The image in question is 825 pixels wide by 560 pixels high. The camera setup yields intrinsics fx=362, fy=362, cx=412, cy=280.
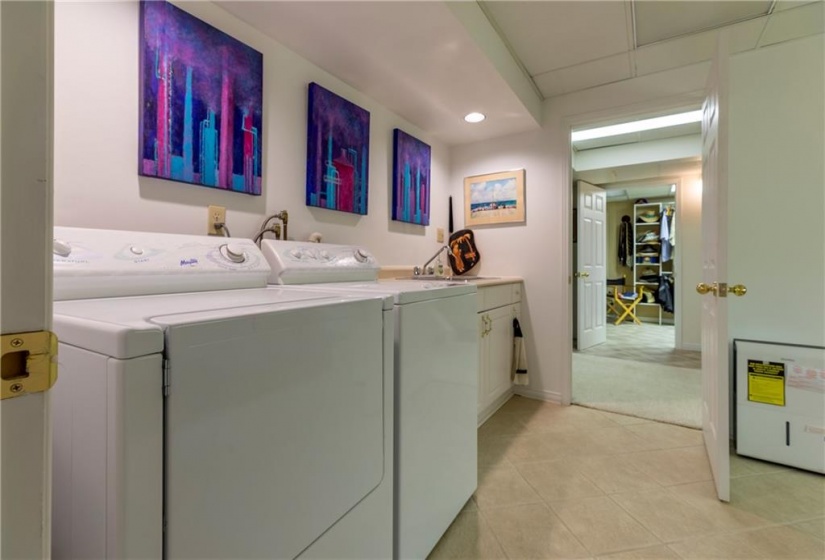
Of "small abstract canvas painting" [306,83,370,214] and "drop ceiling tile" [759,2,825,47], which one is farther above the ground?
"drop ceiling tile" [759,2,825,47]

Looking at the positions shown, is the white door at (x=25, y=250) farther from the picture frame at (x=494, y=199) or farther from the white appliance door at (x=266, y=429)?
the picture frame at (x=494, y=199)

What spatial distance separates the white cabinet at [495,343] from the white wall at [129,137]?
1028 millimetres

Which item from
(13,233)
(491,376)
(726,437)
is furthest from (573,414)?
(13,233)

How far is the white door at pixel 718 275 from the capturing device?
5.01 ft

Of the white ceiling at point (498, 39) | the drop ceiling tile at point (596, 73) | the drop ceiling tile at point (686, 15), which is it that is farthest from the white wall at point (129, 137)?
the drop ceiling tile at point (686, 15)

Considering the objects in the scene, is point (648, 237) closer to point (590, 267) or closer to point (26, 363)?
point (590, 267)

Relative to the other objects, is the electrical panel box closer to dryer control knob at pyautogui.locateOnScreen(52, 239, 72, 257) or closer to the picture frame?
the picture frame

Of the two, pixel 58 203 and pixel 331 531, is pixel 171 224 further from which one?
pixel 331 531

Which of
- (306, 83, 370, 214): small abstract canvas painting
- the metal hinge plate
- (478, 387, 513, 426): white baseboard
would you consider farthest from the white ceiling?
(478, 387, 513, 426): white baseboard

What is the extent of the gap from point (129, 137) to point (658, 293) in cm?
708

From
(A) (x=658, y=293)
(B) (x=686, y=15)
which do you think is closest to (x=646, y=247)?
(A) (x=658, y=293)

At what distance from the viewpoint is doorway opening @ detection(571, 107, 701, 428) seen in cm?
285

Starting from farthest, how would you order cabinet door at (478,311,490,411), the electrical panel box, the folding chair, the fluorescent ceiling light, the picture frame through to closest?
the folding chair → the fluorescent ceiling light → the picture frame → cabinet door at (478,311,490,411) → the electrical panel box

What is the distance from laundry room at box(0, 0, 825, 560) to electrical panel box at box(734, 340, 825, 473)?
0.03ft
